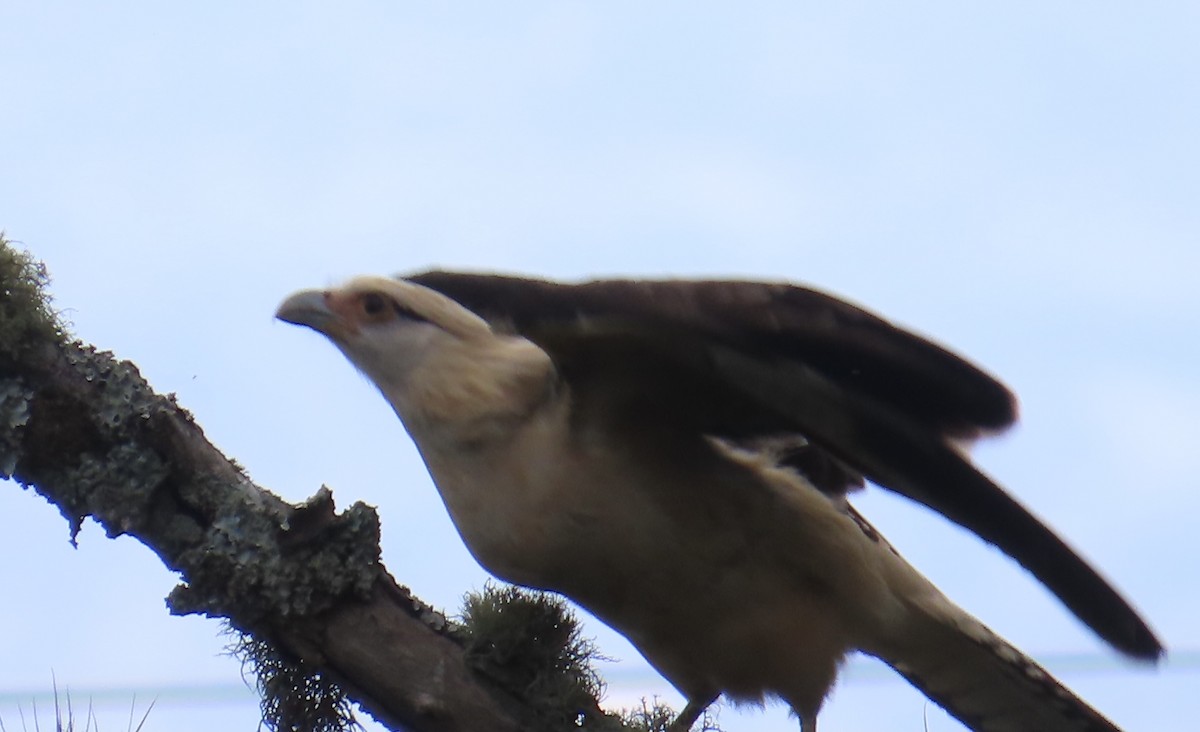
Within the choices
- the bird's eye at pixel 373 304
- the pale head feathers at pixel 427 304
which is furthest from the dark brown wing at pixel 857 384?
the bird's eye at pixel 373 304

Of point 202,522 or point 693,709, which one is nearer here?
point 202,522

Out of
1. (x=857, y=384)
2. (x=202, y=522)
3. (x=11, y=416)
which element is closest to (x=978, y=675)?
(x=857, y=384)

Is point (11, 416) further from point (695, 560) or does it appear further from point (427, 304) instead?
point (695, 560)

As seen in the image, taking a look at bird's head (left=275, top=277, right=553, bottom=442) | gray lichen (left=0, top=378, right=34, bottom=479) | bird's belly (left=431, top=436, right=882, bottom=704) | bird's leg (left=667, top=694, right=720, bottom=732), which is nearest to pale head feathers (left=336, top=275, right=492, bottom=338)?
bird's head (left=275, top=277, right=553, bottom=442)

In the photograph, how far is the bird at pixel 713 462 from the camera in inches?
111

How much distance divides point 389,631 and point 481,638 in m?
0.19

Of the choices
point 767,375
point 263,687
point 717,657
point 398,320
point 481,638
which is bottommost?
point 263,687

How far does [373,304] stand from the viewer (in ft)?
12.3

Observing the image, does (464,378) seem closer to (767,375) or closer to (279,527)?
(279,527)

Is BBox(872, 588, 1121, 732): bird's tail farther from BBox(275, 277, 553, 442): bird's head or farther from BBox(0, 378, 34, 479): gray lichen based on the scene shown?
BBox(0, 378, 34, 479): gray lichen

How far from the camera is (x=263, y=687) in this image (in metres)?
3.31

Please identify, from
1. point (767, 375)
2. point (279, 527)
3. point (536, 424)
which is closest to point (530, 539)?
point (536, 424)

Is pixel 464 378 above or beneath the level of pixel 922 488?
above

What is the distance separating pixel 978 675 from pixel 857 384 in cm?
174
